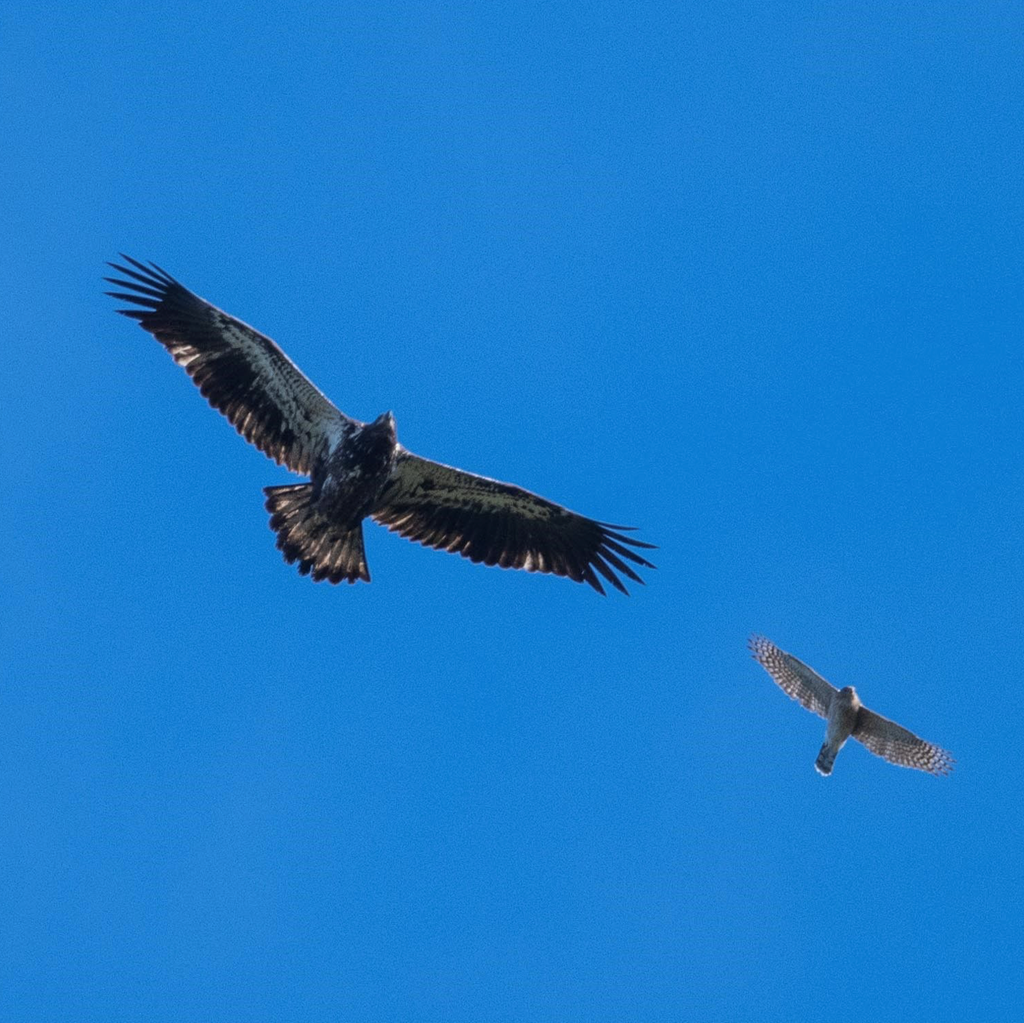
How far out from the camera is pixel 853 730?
76.3ft

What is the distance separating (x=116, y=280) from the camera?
1975 centimetres

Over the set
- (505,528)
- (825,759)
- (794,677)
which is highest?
(794,677)

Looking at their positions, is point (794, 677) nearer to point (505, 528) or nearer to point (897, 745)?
point (897, 745)

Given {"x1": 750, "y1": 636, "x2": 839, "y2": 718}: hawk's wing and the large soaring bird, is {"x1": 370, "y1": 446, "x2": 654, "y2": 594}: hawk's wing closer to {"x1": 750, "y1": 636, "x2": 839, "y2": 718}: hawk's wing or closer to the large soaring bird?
the large soaring bird

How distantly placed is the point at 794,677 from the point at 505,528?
5.34 metres

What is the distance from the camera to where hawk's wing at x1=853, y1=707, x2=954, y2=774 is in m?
23.0

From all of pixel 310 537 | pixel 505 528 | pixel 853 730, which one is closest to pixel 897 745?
pixel 853 730

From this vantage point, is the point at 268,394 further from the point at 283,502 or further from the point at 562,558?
the point at 562,558

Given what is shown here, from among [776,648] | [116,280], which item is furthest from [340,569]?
[776,648]

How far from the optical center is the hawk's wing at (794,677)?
77.5 ft

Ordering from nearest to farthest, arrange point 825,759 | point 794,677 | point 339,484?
1. point 339,484
2. point 825,759
3. point 794,677

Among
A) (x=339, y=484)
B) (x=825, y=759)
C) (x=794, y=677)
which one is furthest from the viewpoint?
(x=794, y=677)

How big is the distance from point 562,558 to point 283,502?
3131mm

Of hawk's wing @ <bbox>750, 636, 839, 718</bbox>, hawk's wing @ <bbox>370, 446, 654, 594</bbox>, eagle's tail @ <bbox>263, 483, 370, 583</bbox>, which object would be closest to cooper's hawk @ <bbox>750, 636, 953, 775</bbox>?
hawk's wing @ <bbox>750, 636, 839, 718</bbox>
